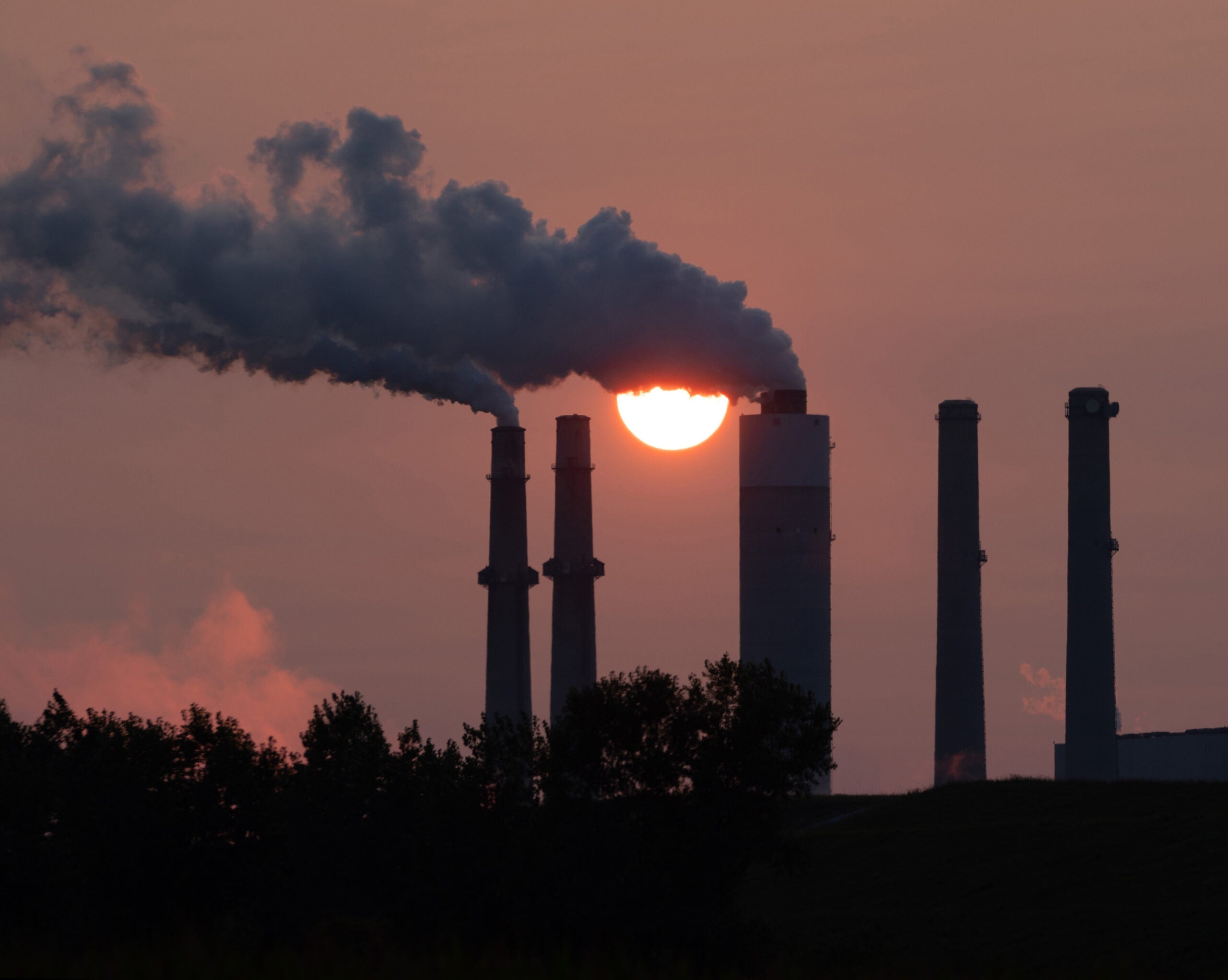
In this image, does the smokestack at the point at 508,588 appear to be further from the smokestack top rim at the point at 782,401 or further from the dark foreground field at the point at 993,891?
the dark foreground field at the point at 993,891

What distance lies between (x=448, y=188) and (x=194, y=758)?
127ft

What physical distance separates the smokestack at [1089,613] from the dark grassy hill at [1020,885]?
26.6 metres

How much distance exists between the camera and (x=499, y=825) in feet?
152

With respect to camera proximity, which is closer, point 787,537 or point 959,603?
point 787,537

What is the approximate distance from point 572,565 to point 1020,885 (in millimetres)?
48110

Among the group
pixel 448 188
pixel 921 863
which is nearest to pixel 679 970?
pixel 921 863

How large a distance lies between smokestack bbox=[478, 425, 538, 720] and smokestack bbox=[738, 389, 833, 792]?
573 inches

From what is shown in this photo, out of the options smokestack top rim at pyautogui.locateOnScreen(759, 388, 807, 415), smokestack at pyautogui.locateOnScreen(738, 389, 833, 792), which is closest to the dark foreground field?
smokestack at pyautogui.locateOnScreen(738, 389, 833, 792)

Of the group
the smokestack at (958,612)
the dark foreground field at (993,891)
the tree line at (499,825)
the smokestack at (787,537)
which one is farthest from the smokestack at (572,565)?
the tree line at (499,825)

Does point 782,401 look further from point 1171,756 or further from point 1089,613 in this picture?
point 1171,756

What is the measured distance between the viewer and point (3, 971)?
48.1ft

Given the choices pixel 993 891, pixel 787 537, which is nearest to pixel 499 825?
pixel 993 891

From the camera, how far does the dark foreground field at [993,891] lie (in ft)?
145

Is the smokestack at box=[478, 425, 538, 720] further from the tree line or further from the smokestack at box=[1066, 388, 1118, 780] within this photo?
the tree line
